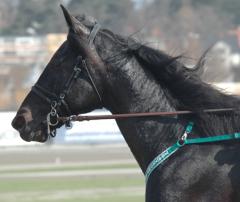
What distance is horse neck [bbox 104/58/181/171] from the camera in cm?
620

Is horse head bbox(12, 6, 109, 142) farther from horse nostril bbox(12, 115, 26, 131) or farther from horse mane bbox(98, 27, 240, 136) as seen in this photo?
horse mane bbox(98, 27, 240, 136)

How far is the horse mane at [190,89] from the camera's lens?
6051mm

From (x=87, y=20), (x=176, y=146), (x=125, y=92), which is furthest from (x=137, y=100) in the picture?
(x=87, y=20)

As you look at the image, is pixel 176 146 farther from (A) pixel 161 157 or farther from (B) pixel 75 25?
(B) pixel 75 25

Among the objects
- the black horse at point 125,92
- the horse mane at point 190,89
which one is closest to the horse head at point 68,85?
the black horse at point 125,92

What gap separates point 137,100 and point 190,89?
407 millimetres

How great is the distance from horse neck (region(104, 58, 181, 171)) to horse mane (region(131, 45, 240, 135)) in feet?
0.22

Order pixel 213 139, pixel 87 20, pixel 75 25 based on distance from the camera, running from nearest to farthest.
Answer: pixel 213 139 → pixel 75 25 → pixel 87 20

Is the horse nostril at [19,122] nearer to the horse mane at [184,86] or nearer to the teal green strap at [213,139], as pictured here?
the horse mane at [184,86]

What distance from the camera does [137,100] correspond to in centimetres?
626

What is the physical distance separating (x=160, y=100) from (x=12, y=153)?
2330 cm

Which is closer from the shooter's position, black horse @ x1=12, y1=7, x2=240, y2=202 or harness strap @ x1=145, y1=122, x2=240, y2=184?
harness strap @ x1=145, y1=122, x2=240, y2=184

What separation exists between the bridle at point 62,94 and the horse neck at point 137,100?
154 millimetres

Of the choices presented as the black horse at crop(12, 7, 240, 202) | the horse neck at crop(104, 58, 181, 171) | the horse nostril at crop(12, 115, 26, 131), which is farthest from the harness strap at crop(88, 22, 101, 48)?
the horse nostril at crop(12, 115, 26, 131)
